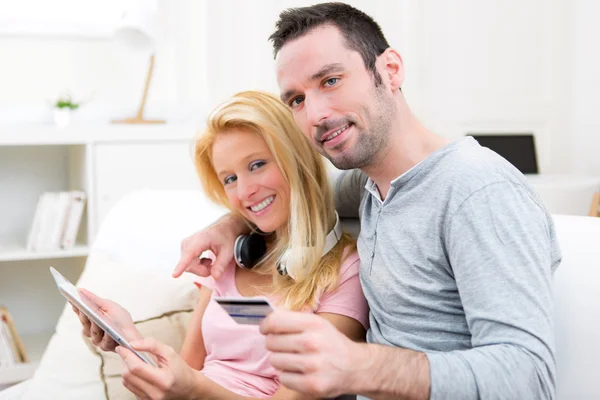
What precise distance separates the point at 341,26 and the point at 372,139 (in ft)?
0.70

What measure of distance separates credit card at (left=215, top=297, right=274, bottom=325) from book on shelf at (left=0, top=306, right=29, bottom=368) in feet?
7.04

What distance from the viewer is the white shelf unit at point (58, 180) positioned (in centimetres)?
297

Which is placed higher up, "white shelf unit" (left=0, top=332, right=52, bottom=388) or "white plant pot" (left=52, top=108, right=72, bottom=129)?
"white plant pot" (left=52, top=108, right=72, bottom=129)

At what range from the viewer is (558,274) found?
115 centimetres

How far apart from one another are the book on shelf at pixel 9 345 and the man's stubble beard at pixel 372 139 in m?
2.06

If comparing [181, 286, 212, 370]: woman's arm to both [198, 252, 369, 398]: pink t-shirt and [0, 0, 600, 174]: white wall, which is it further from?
[0, 0, 600, 174]: white wall

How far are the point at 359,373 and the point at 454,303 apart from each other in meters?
0.26

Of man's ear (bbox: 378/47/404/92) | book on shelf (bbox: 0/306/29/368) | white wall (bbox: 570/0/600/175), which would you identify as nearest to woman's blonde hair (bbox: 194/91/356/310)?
man's ear (bbox: 378/47/404/92)

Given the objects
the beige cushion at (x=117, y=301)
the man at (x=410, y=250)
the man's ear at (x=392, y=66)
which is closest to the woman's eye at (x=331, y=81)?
the man at (x=410, y=250)

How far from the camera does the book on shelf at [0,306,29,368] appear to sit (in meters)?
2.87

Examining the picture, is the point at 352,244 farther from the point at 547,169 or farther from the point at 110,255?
the point at 547,169

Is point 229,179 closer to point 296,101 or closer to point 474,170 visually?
point 296,101

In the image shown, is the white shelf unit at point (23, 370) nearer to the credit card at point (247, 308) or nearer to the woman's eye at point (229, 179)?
the woman's eye at point (229, 179)

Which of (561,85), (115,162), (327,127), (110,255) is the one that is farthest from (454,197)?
(561,85)
